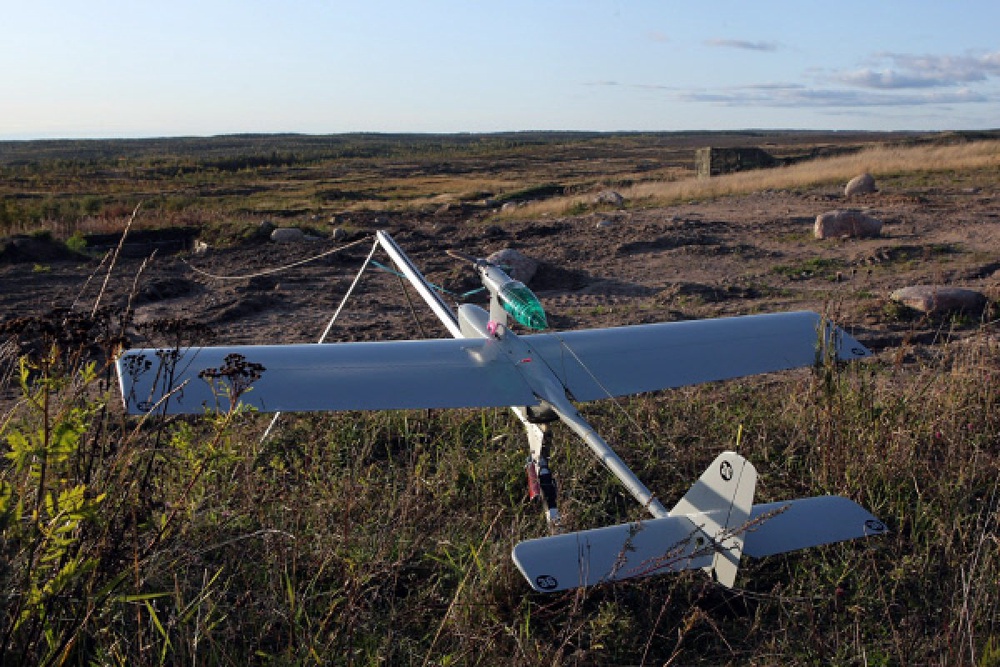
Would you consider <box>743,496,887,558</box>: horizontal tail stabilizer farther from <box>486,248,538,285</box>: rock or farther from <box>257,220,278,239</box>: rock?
<box>257,220,278,239</box>: rock

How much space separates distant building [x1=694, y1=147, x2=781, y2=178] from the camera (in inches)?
1489

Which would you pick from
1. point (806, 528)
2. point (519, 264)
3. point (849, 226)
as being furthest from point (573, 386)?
point (849, 226)

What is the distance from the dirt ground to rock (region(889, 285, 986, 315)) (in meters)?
0.25

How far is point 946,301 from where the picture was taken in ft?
32.5

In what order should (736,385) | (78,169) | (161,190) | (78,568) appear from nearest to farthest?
(78,568) → (736,385) → (161,190) → (78,169)

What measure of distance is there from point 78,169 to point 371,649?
90.1m

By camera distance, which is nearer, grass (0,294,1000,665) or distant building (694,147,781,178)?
grass (0,294,1000,665)

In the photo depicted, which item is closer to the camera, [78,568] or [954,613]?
[78,568]

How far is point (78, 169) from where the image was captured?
268 feet

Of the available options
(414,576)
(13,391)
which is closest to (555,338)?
(414,576)

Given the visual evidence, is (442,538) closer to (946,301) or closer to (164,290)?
(946,301)

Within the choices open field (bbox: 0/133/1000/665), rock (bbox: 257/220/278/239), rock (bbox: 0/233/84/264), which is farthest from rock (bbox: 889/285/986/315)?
rock (bbox: 0/233/84/264)

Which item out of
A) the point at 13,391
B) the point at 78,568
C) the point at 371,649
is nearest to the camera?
the point at 78,568

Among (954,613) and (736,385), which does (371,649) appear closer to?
(954,613)
